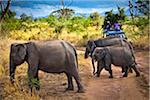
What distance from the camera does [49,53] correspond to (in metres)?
6.43

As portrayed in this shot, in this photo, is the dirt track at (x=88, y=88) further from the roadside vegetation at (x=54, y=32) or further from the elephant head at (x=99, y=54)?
→ the elephant head at (x=99, y=54)

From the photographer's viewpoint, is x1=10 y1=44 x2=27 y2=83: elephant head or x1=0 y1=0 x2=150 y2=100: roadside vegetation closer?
x1=10 y1=44 x2=27 y2=83: elephant head

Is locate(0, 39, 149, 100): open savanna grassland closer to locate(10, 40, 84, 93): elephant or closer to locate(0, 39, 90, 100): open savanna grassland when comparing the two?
locate(0, 39, 90, 100): open savanna grassland

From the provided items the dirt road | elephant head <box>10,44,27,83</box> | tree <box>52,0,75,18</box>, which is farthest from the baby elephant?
tree <box>52,0,75,18</box>

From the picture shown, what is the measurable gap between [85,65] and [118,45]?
47.8 inches

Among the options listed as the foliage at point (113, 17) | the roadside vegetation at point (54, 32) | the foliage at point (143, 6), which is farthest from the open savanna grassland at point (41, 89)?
the foliage at point (113, 17)

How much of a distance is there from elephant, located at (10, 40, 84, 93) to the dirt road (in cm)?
31

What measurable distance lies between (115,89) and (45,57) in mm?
1115

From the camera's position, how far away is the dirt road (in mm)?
6215

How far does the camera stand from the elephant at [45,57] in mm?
6344

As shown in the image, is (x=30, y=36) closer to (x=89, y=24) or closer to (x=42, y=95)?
(x=89, y=24)

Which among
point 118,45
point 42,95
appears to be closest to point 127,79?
point 118,45

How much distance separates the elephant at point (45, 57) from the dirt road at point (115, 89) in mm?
306

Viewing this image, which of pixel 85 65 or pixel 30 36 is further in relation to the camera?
pixel 30 36
